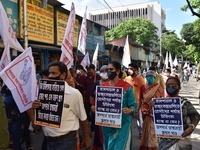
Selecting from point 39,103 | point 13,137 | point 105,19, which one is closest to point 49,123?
point 39,103

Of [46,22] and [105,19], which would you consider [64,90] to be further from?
[105,19]

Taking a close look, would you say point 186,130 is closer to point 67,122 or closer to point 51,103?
point 67,122

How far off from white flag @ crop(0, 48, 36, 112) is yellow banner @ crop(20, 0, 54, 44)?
650cm

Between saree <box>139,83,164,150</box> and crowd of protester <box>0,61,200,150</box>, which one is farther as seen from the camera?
saree <box>139,83,164,150</box>

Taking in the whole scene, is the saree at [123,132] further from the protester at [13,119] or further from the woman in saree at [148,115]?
the protester at [13,119]

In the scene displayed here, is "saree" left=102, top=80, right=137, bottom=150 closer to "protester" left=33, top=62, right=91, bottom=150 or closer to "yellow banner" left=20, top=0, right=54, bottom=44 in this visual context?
"protester" left=33, top=62, right=91, bottom=150

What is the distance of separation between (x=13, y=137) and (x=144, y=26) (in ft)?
128

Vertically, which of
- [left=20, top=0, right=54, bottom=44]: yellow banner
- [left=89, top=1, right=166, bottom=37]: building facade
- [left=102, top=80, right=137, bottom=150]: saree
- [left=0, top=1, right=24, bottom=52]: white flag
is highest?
[left=89, top=1, right=166, bottom=37]: building facade

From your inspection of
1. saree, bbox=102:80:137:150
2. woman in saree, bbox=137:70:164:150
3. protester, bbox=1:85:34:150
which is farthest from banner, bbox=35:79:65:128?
woman in saree, bbox=137:70:164:150

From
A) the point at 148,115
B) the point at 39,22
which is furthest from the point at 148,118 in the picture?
the point at 39,22

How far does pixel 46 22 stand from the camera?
10.3 meters

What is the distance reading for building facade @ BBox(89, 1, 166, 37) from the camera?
5978 cm

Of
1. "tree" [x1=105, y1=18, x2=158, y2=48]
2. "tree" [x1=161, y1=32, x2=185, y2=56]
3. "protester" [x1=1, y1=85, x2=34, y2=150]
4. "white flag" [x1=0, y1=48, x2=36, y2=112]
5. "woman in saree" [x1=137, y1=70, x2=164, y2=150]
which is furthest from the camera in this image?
"tree" [x1=161, y1=32, x2=185, y2=56]

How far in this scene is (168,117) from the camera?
2.88 metres
